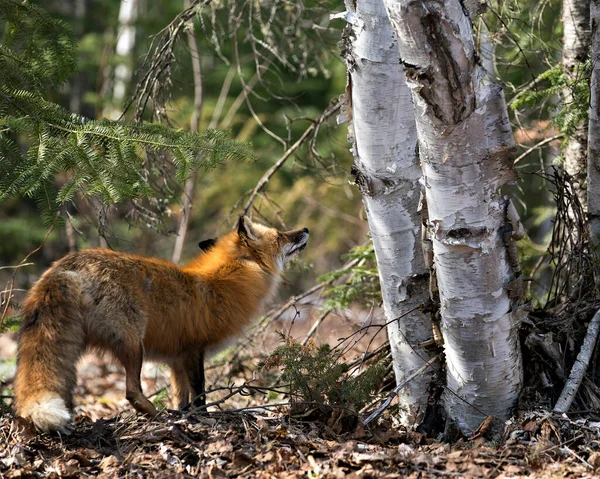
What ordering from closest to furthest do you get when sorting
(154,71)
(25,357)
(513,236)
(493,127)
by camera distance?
(493,127) < (513,236) < (25,357) < (154,71)

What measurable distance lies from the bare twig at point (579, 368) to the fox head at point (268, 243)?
2.84 metres

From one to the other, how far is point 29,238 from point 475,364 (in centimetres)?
1142

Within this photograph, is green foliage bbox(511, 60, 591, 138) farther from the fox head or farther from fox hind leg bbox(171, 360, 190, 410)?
fox hind leg bbox(171, 360, 190, 410)

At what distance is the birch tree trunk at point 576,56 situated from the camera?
5.11 metres

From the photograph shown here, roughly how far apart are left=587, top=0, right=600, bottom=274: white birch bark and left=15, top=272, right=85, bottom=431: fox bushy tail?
364cm

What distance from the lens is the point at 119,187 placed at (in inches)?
163

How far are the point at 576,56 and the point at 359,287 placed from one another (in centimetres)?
258

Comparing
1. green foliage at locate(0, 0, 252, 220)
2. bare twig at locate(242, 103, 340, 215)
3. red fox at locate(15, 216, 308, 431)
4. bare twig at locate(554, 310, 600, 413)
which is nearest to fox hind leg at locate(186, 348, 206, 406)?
red fox at locate(15, 216, 308, 431)

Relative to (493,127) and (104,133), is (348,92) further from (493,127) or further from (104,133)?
(104,133)

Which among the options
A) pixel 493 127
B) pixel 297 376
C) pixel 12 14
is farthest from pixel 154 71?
pixel 493 127

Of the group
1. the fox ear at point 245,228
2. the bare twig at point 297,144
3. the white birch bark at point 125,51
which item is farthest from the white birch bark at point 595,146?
the white birch bark at point 125,51

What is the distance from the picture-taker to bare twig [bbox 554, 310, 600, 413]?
4.16 meters

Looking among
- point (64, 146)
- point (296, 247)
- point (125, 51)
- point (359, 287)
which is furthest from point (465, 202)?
point (125, 51)

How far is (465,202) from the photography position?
337 cm
